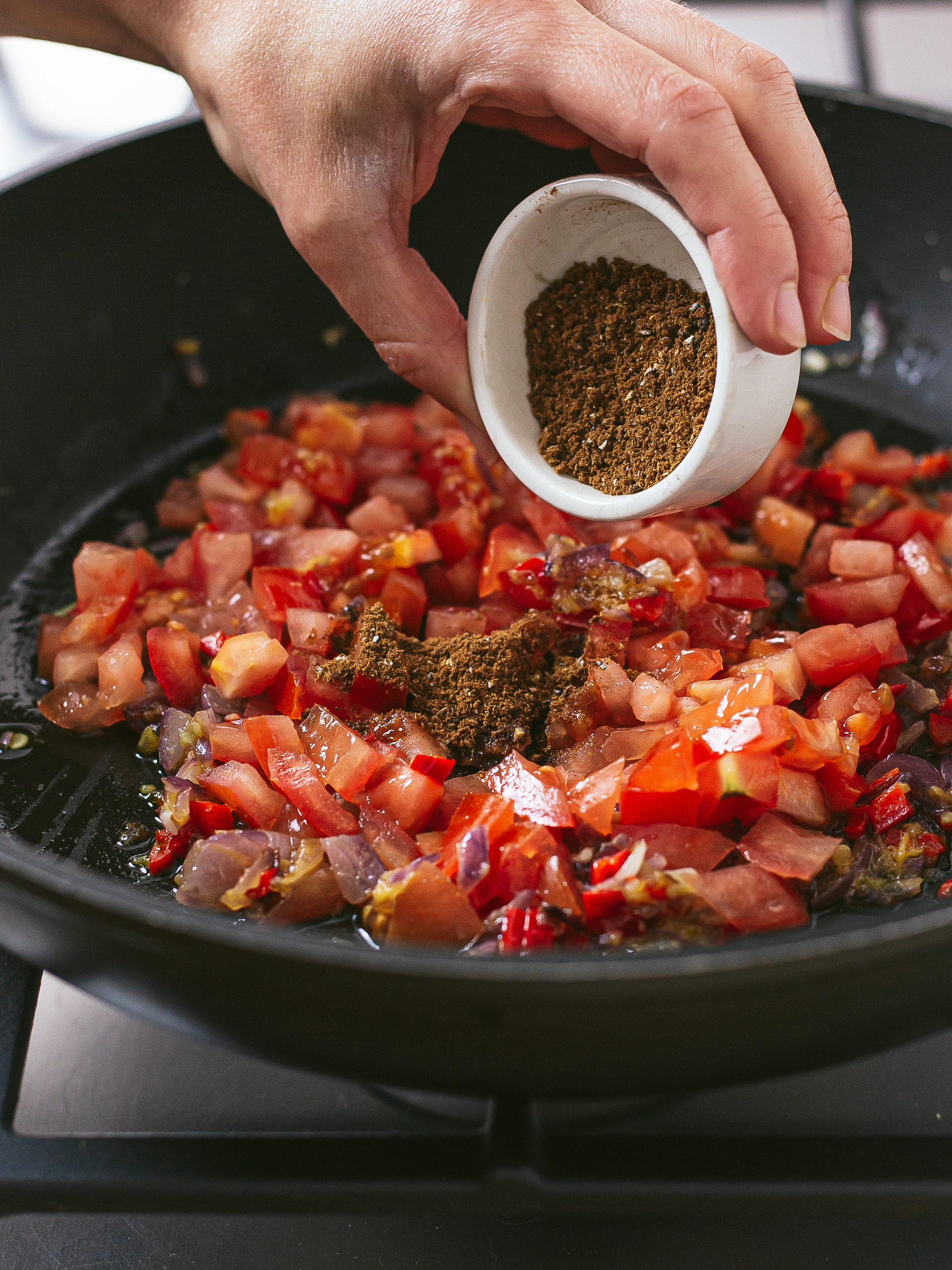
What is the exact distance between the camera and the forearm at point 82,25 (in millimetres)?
1335

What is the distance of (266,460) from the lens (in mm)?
1581

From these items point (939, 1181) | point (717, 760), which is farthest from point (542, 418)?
point (939, 1181)

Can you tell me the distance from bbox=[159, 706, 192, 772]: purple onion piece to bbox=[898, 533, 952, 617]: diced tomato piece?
39.5 inches

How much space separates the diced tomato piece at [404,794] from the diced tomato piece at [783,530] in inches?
26.7

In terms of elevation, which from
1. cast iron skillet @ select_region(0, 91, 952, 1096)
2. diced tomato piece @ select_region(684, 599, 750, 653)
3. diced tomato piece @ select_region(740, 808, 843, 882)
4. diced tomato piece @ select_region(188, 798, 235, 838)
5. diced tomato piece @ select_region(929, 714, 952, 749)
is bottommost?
diced tomato piece @ select_region(929, 714, 952, 749)

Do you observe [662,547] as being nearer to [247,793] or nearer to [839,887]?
[839,887]

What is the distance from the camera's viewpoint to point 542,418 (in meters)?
1.25

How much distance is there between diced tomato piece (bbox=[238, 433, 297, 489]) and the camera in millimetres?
1581

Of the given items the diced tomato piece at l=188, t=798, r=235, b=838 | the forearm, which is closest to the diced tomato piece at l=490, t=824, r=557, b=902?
the diced tomato piece at l=188, t=798, r=235, b=838

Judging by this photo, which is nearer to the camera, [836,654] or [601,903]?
[601,903]

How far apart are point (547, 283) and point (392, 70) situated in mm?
307

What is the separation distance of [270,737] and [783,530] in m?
0.81

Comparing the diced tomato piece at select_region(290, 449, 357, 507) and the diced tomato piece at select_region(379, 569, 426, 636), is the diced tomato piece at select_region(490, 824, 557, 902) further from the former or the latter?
the diced tomato piece at select_region(290, 449, 357, 507)

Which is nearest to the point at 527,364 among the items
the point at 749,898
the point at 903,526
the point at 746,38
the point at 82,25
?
the point at 903,526
